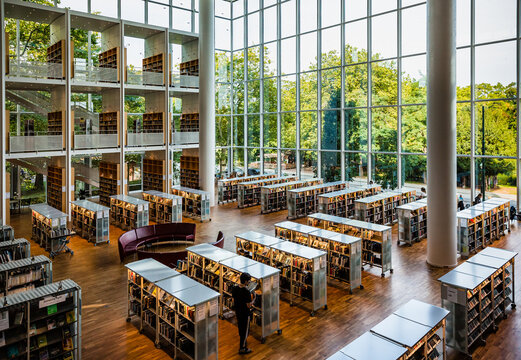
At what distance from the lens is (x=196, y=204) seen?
14852 millimetres

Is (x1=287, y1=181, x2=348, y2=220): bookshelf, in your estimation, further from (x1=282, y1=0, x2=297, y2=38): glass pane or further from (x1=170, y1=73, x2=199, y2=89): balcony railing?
(x1=282, y1=0, x2=297, y2=38): glass pane

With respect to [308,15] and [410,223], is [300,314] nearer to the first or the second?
[410,223]

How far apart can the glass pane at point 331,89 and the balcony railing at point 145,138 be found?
7.77m

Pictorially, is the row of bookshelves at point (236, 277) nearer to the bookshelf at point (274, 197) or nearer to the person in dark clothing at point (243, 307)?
the person in dark clothing at point (243, 307)

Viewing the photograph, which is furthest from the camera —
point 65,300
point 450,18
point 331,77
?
point 331,77

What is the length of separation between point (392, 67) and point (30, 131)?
46.5ft

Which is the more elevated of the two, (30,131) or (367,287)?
(30,131)

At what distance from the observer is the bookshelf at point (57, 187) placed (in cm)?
1463

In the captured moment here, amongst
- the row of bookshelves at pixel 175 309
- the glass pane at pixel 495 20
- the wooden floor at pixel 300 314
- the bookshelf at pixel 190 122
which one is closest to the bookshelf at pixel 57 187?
the wooden floor at pixel 300 314

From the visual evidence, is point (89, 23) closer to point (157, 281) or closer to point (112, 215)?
point (112, 215)

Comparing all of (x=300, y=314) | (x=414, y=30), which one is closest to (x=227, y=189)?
(x=414, y=30)

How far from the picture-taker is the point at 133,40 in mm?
19141

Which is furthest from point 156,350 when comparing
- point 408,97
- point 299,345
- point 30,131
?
point 408,97

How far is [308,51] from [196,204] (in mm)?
9588
